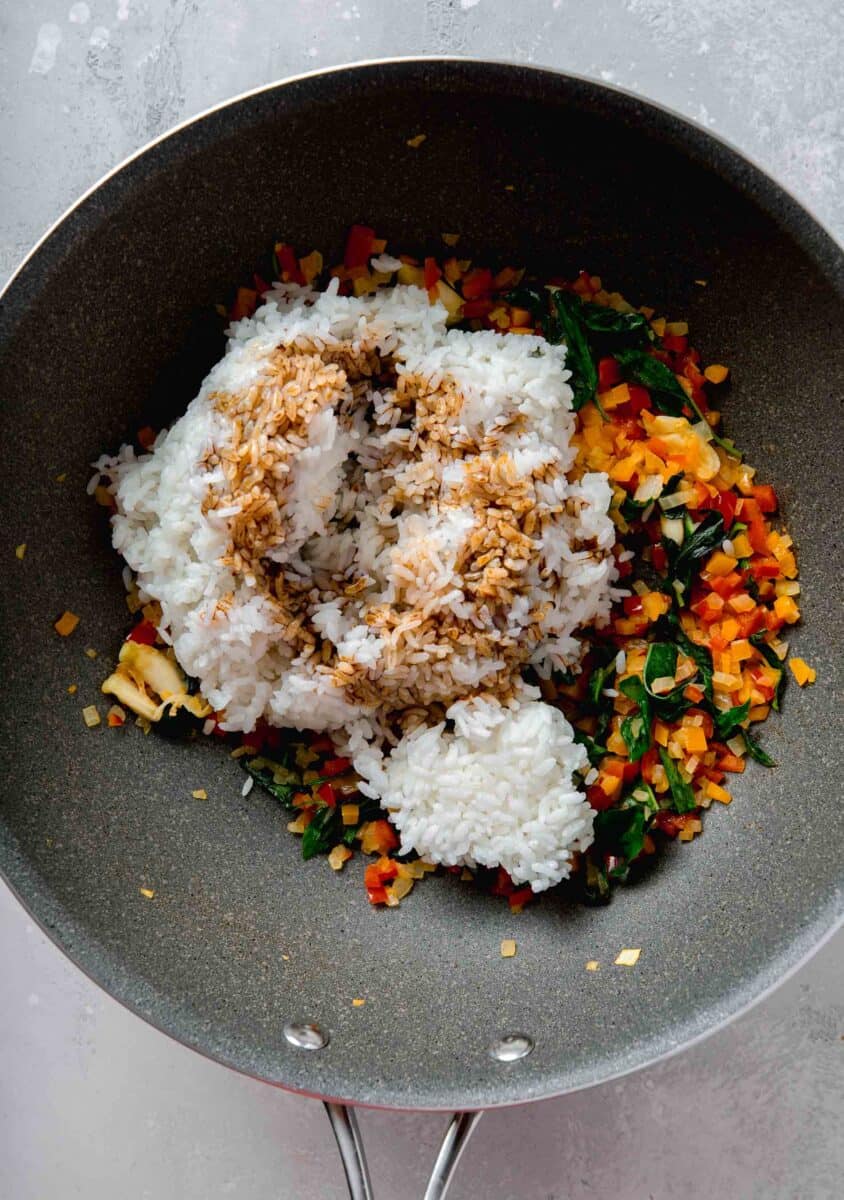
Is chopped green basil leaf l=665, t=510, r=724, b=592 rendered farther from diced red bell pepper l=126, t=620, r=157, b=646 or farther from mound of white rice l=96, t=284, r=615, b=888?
diced red bell pepper l=126, t=620, r=157, b=646

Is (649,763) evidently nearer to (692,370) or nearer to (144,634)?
(692,370)

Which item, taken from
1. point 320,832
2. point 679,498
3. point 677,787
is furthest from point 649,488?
point 320,832

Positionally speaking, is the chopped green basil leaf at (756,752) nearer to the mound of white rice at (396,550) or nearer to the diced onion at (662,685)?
the diced onion at (662,685)

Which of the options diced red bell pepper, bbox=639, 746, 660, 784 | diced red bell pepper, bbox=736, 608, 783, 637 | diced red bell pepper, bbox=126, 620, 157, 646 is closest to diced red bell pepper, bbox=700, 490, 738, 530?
diced red bell pepper, bbox=736, 608, 783, 637

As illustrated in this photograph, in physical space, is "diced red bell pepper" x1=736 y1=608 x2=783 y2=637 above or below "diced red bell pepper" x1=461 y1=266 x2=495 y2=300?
below

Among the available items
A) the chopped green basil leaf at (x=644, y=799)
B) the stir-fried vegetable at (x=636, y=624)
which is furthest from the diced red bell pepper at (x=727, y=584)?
the chopped green basil leaf at (x=644, y=799)

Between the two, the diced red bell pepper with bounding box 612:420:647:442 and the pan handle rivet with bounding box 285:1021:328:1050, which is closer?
the pan handle rivet with bounding box 285:1021:328:1050
